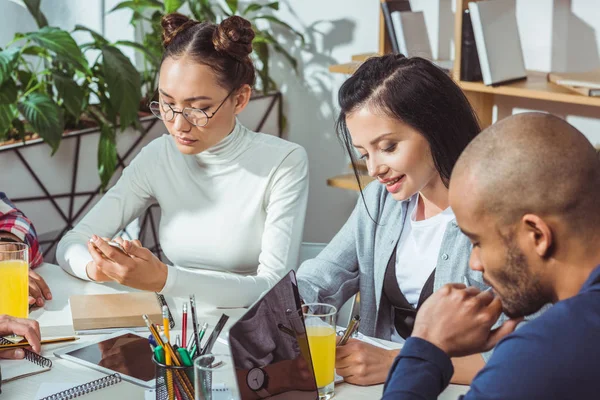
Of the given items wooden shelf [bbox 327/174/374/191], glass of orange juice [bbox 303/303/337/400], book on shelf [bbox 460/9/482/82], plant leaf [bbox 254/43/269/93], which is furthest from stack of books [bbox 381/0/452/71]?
glass of orange juice [bbox 303/303/337/400]

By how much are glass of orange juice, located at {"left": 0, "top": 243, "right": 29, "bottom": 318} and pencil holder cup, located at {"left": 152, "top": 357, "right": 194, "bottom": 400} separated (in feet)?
1.67

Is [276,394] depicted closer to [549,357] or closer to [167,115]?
[549,357]

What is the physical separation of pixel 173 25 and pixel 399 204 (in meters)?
0.73

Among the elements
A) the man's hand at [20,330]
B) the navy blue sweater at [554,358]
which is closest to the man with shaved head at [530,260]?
the navy blue sweater at [554,358]

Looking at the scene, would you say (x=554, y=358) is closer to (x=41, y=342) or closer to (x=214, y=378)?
(x=214, y=378)

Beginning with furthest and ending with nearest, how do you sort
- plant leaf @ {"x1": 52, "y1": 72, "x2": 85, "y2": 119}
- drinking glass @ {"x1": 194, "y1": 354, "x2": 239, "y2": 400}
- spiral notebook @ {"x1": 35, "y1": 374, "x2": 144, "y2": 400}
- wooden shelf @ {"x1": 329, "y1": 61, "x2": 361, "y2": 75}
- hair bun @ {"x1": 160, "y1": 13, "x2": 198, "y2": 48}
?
wooden shelf @ {"x1": 329, "y1": 61, "x2": 361, "y2": 75} → plant leaf @ {"x1": 52, "y1": 72, "x2": 85, "y2": 119} → hair bun @ {"x1": 160, "y1": 13, "x2": 198, "y2": 48} → spiral notebook @ {"x1": 35, "y1": 374, "x2": 144, "y2": 400} → drinking glass @ {"x1": 194, "y1": 354, "x2": 239, "y2": 400}

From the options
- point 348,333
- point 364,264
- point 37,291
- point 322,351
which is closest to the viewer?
point 322,351

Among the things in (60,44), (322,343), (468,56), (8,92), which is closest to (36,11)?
(60,44)

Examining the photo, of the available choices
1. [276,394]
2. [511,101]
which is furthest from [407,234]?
[511,101]

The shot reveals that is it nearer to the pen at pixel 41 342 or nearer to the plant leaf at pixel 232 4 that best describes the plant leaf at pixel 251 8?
the plant leaf at pixel 232 4

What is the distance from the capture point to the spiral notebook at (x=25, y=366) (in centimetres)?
139

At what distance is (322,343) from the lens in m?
1.34

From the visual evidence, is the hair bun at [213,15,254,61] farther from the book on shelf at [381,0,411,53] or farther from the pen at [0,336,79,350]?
the book on shelf at [381,0,411,53]

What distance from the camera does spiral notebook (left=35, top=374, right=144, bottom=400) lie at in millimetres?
1316
